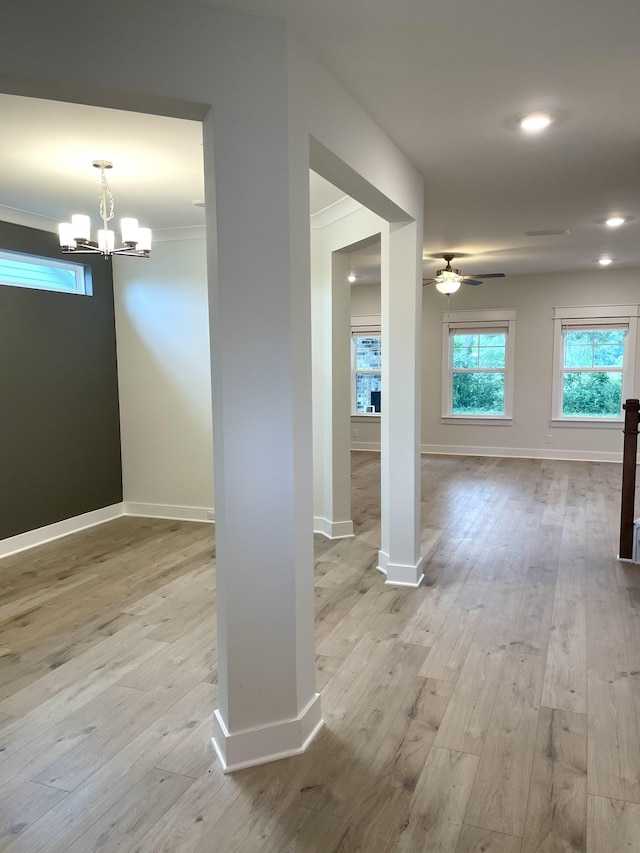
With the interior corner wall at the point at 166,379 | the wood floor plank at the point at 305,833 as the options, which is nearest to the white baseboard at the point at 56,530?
the interior corner wall at the point at 166,379

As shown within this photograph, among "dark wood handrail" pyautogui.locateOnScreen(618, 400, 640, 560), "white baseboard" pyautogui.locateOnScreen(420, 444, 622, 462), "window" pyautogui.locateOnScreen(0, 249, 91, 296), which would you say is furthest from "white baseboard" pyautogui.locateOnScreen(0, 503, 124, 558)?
"white baseboard" pyautogui.locateOnScreen(420, 444, 622, 462)

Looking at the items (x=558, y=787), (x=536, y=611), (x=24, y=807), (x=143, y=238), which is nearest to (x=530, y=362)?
(x=536, y=611)

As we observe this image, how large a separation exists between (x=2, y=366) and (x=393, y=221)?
3.05 m

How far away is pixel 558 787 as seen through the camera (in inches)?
79.2

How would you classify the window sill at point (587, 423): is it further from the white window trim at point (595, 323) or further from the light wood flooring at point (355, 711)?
the light wood flooring at point (355, 711)

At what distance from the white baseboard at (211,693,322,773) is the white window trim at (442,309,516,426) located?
723 cm

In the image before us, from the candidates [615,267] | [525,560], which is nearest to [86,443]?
[525,560]

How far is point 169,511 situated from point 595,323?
20.5ft

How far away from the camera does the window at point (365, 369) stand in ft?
31.6

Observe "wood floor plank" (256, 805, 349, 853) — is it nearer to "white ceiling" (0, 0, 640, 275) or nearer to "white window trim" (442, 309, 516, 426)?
"white ceiling" (0, 0, 640, 275)

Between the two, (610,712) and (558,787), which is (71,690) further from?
(610,712)

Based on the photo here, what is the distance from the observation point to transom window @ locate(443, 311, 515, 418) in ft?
28.7

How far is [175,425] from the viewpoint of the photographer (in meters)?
5.51

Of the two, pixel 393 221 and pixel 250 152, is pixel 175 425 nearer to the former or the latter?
pixel 393 221
